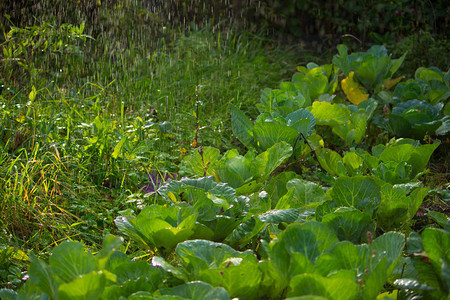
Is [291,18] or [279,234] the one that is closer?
[279,234]

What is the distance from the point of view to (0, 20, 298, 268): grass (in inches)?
78.0

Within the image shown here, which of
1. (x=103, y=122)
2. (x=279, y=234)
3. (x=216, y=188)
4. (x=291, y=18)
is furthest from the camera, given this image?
(x=291, y=18)

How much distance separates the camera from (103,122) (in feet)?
8.09

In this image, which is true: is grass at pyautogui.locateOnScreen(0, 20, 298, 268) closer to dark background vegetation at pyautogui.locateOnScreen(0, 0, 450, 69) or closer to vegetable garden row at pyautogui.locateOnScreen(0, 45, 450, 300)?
vegetable garden row at pyautogui.locateOnScreen(0, 45, 450, 300)

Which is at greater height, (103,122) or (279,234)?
(279,234)

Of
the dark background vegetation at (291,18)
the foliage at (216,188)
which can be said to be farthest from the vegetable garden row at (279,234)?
the dark background vegetation at (291,18)

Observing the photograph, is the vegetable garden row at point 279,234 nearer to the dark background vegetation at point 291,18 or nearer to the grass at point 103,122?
the grass at point 103,122

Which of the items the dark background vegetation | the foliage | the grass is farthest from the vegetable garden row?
the dark background vegetation

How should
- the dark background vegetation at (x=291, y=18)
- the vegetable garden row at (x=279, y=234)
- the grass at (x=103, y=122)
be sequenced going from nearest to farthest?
the vegetable garden row at (x=279, y=234)
the grass at (x=103, y=122)
the dark background vegetation at (x=291, y=18)

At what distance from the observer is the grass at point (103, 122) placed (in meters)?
1.98

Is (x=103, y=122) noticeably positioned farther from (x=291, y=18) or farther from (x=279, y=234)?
(x=291, y=18)

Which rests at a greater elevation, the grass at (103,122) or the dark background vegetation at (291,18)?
the dark background vegetation at (291,18)

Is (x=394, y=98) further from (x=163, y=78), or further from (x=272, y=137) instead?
(x=163, y=78)

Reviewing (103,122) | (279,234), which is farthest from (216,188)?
(103,122)
